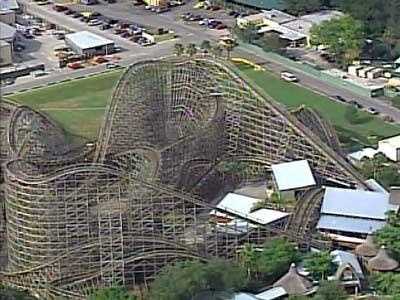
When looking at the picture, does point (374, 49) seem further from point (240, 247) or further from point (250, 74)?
point (240, 247)

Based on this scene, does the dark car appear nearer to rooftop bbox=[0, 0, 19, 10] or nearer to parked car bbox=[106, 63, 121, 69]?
parked car bbox=[106, 63, 121, 69]

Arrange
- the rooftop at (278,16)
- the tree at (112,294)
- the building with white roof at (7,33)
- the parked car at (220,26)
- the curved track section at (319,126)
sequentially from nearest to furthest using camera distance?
the tree at (112,294)
the curved track section at (319,126)
the building with white roof at (7,33)
the rooftop at (278,16)
the parked car at (220,26)

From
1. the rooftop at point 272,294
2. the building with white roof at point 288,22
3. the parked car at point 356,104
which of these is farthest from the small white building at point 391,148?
the building with white roof at point 288,22

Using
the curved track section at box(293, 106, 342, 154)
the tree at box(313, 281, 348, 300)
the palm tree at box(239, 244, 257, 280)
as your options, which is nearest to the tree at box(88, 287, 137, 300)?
the palm tree at box(239, 244, 257, 280)

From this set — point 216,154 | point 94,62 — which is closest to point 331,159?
point 216,154

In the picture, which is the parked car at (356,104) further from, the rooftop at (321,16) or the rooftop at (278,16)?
the rooftop at (278,16)

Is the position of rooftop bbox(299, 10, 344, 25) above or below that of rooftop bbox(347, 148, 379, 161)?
below
